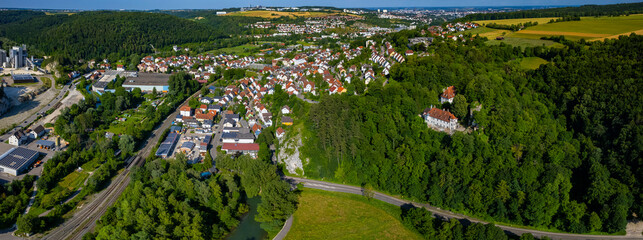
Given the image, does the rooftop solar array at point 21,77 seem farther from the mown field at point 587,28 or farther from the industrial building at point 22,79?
the mown field at point 587,28

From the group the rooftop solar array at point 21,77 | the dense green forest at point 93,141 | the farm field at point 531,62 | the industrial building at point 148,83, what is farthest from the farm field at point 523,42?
the rooftop solar array at point 21,77

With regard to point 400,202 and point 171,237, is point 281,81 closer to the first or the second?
point 400,202

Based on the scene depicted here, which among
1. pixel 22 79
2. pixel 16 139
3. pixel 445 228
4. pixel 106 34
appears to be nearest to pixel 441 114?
pixel 445 228

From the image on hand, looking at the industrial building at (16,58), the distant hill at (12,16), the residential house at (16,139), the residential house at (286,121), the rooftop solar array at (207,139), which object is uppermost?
the distant hill at (12,16)

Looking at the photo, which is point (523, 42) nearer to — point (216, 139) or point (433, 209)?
point (433, 209)

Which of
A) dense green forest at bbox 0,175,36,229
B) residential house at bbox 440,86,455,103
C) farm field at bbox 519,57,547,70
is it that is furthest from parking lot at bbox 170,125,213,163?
farm field at bbox 519,57,547,70

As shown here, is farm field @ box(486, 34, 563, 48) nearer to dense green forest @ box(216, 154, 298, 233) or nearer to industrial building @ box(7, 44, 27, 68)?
dense green forest @ box(216, 154, 298, 233)

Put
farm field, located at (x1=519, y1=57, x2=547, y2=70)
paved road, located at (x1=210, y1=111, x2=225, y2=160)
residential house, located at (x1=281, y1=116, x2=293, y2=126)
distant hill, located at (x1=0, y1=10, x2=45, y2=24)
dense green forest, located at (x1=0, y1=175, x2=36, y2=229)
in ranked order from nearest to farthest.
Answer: dense green forest, located at (x1=0, y1=175, x2=36, y2=229)
paved road, located at (x1=210, y1=111, x2=225, y2=160)
residential house, located at (x1=281, y1=116, x2=293, y2=126)
farm field, located at (x1=519, y1=57, x2=547, y2=70)
distant hill, located at (x1=0, y1=10, x2=45, y2=24)
